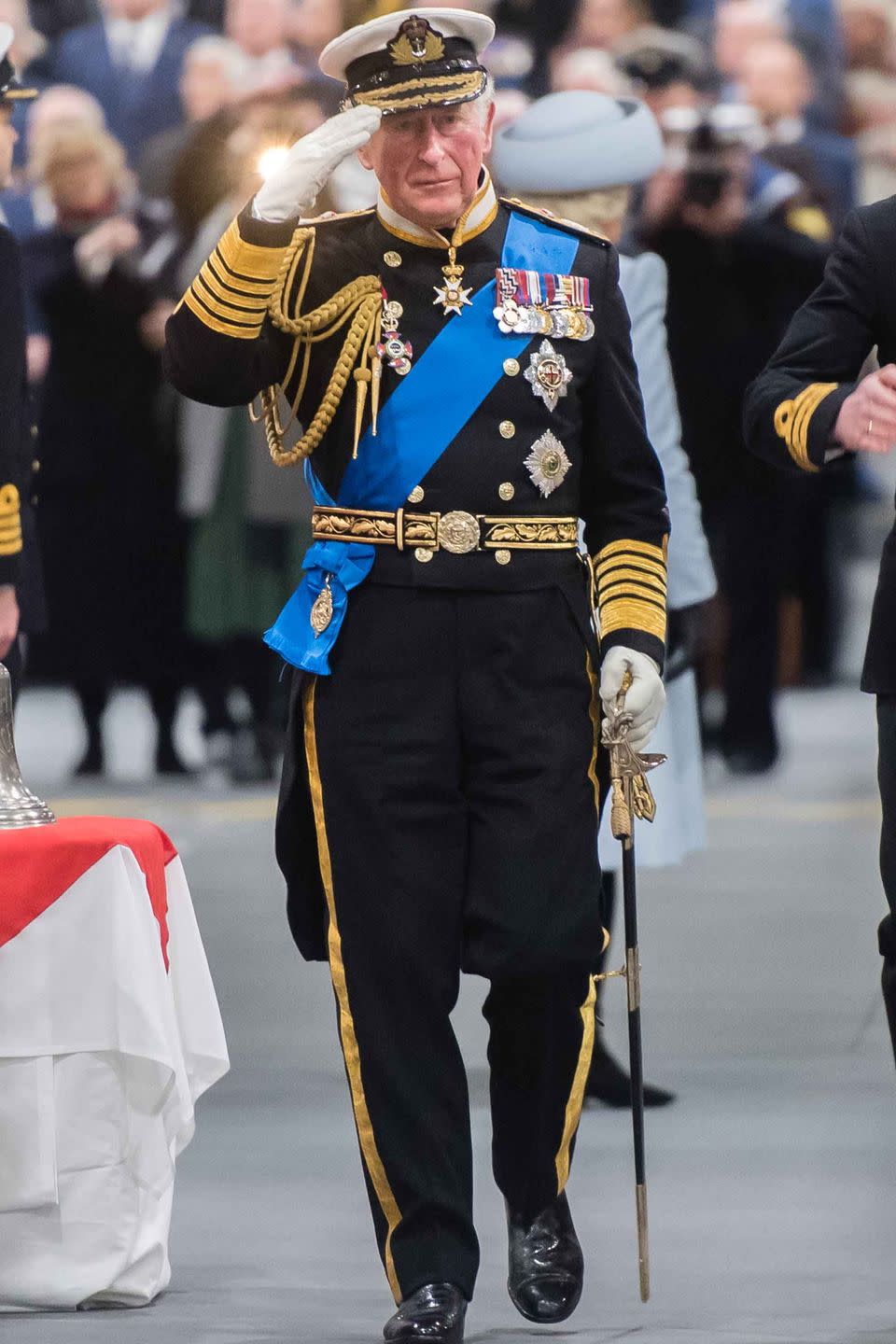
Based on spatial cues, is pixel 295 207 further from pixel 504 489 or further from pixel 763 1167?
pixel 763 1167

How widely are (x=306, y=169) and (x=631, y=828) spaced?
3.43 ft

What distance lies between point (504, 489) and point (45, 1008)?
1018 mm

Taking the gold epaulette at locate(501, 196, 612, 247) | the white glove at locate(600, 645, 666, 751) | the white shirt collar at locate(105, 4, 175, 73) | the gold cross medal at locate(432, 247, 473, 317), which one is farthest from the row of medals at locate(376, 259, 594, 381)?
the white shirt collar at locate(105, 4, 175, 73)

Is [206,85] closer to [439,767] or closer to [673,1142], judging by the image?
[673,1142]

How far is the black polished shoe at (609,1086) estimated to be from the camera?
565 centimetres

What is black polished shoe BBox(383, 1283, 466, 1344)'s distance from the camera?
3904 millimetres

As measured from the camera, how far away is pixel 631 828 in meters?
4.13

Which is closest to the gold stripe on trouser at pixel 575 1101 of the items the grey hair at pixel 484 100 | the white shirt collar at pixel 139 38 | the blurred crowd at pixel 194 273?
the grey hair at pixel 484 100

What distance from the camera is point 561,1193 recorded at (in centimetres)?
412

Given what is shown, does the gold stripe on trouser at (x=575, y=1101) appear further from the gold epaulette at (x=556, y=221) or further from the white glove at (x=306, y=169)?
the white glove at (x=306, y=169)

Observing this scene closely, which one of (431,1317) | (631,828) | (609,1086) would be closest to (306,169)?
(631,828)

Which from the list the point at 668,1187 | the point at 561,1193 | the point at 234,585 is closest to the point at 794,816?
the point at 234,585

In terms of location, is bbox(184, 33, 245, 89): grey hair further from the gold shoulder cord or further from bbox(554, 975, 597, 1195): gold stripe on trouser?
bbox(554, 975, 597, 1195): gold stripe on trouser

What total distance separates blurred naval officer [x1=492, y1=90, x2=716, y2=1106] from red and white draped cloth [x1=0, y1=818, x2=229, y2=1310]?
4.51 ft
